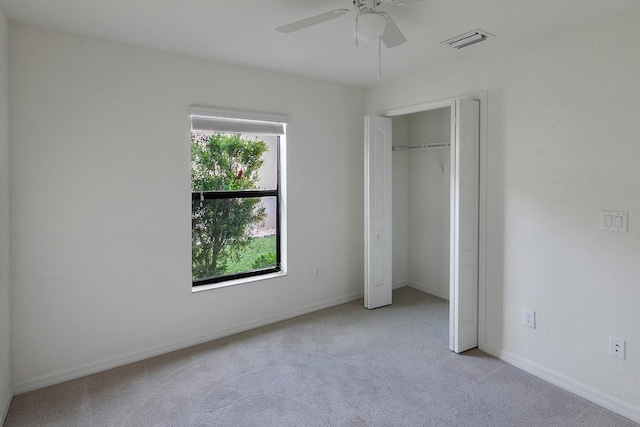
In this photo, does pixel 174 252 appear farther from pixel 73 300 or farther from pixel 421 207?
pixel 421 207

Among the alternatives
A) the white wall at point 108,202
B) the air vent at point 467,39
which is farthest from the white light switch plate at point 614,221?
the white wall at point 108,202

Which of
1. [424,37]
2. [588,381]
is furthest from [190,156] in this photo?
[588,381]

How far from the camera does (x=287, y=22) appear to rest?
8.34ft

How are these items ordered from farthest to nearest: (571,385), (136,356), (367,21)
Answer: (136,356), (571,385), (367,21)

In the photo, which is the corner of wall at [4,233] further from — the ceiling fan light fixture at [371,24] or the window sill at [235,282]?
the ceiling fan light fixture at [371,24]

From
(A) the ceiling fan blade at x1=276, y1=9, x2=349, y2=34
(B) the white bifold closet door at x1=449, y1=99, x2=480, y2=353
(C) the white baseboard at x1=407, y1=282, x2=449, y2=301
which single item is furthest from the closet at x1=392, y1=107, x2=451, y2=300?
(A) the ceiling fan blade at x1=276, y1=9, x2=349, y2=34

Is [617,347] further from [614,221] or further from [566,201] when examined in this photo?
[566,201]

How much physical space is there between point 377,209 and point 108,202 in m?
2.49

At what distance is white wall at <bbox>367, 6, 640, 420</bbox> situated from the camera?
2.38 m

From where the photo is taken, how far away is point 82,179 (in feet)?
9.15

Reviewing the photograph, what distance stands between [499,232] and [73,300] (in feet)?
10.5

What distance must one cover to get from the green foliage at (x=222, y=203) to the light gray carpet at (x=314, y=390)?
2.50 ft

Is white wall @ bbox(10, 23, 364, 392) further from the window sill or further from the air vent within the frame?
the air vent

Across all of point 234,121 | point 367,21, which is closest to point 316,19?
point 367,21
